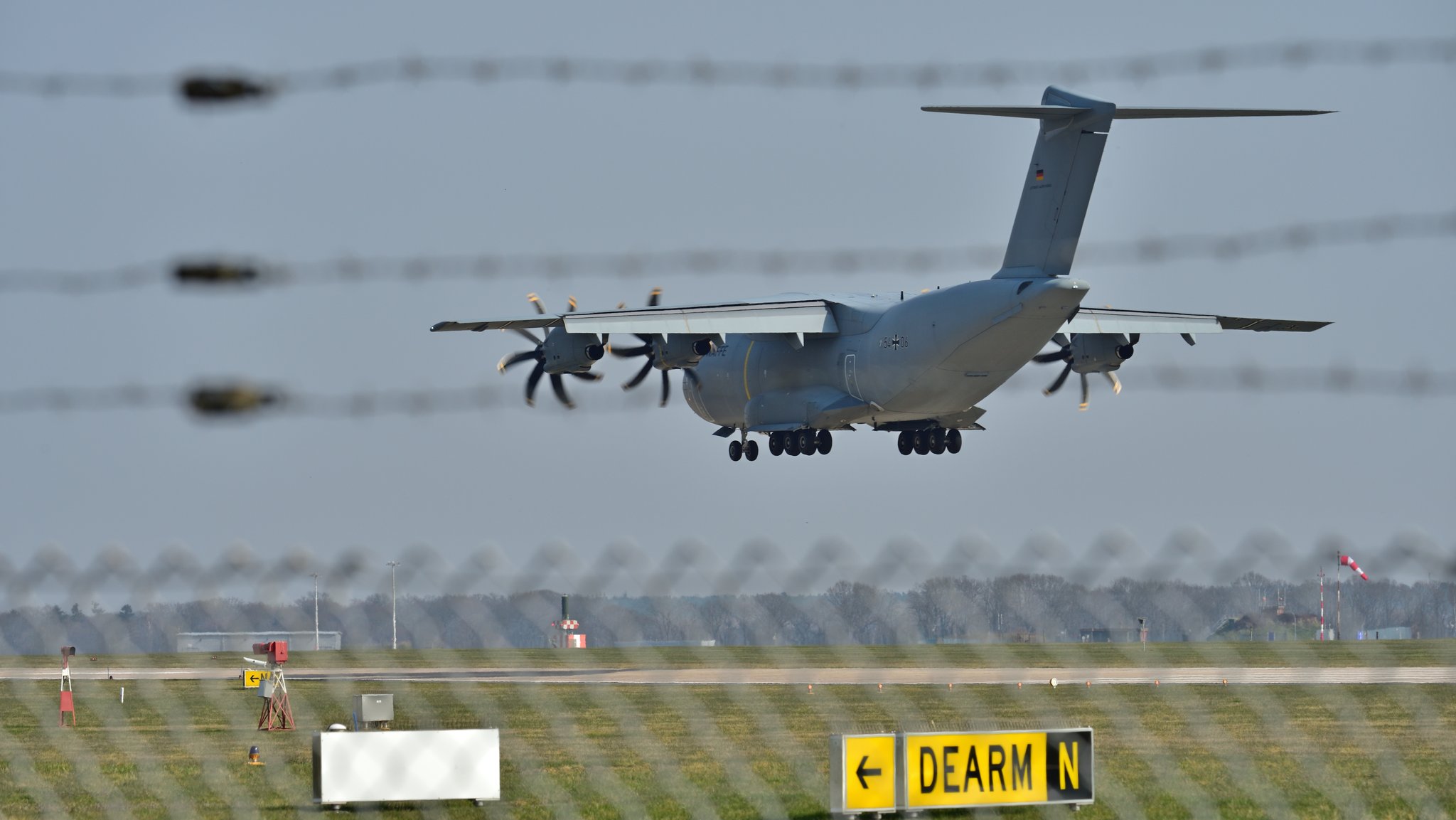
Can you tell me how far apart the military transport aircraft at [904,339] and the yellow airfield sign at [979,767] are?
82.0 ft

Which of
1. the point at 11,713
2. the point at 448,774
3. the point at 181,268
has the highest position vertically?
the point at 181,268

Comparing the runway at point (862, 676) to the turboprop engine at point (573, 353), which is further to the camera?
the turboprop engine at point (573, 353)

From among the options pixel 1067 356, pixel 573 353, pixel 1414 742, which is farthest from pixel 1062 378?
pixel 1414 742

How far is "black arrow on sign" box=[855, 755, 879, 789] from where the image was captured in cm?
1447

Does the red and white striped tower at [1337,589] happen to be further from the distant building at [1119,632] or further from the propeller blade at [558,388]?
the propeller blade at [558,388]

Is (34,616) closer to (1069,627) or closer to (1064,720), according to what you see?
(1069,627)

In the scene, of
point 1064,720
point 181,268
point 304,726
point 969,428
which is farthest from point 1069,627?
point 969,428

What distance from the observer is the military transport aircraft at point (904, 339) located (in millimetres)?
43125

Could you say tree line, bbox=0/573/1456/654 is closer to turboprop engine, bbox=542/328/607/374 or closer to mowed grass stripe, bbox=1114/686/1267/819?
mowed grass stripe, bbox=1114/686/1267/819

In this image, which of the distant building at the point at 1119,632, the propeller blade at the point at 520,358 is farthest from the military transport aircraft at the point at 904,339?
the distant building at the point at 1119,632

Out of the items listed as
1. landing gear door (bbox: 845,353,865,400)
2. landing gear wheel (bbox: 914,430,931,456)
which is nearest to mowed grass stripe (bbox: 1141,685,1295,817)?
landing gear door (bbox: 845,353,865,400)

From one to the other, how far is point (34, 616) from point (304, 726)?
16.5 meters

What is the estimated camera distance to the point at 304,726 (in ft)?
90.2

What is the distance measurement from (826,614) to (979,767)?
7.30 ft
